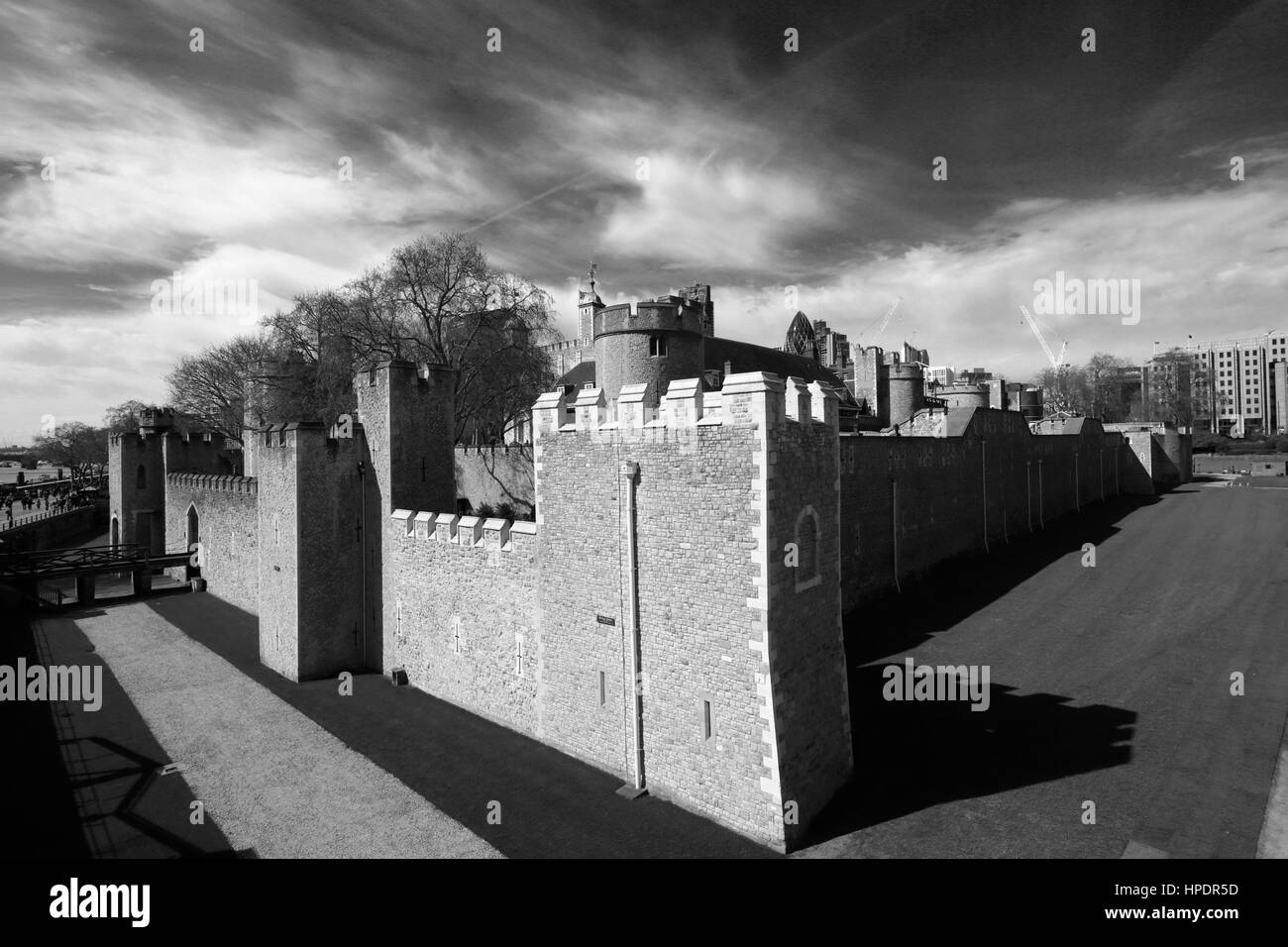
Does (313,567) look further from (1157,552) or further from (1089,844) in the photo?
(1157,552)

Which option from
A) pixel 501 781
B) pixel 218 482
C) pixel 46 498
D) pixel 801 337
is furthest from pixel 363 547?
pixel 801 337

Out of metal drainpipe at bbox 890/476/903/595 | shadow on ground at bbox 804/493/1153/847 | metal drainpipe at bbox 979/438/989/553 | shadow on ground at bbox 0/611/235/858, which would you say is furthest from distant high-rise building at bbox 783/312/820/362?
shadow on ground at bbox 0/611/235/858

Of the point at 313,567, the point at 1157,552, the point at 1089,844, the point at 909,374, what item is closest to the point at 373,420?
the point at 313,567

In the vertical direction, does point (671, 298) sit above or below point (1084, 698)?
above

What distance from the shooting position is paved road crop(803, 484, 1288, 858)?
9609 millimetres

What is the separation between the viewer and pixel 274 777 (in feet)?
41.4

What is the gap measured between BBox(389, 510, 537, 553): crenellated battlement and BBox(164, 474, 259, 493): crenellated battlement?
36.8ft

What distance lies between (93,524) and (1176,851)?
211 feet

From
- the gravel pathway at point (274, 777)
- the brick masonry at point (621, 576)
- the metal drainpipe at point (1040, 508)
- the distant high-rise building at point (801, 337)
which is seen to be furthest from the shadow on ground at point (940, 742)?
the distant high-rise building at point (801, 337)

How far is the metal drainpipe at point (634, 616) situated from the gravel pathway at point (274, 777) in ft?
8.99
